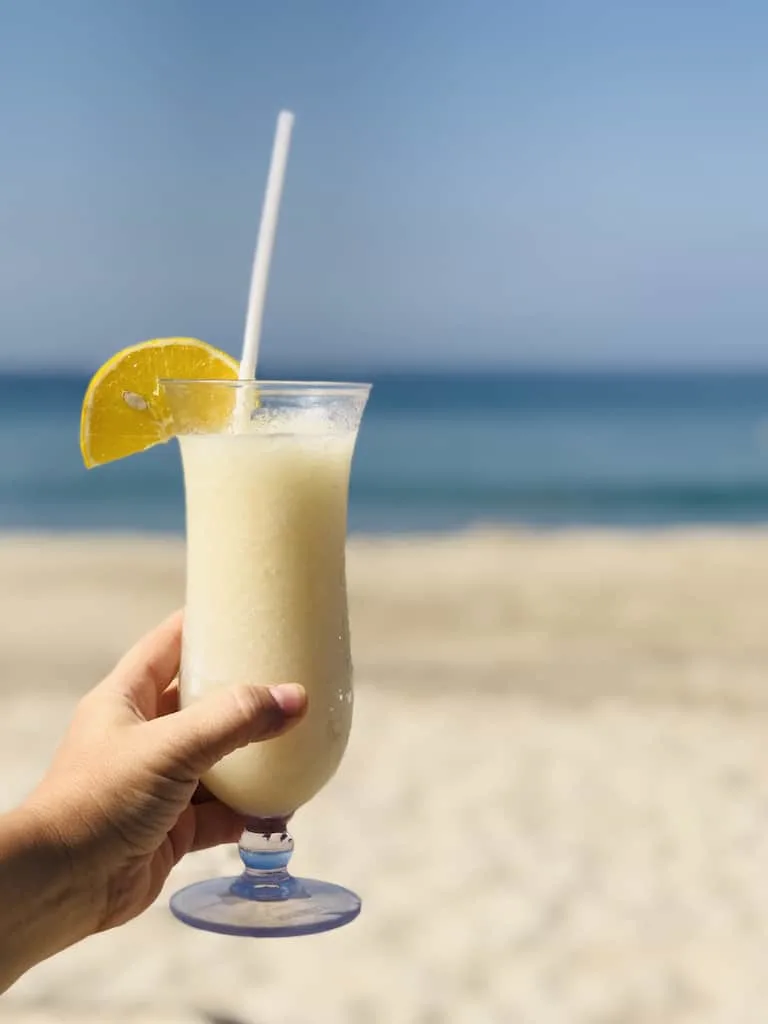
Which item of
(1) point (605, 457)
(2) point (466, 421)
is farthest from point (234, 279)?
(1) point (605, 457)

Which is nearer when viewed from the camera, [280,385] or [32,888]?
[32,888]

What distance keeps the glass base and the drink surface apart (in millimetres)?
113

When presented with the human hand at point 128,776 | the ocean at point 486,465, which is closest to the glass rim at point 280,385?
the human hand at point 128,776

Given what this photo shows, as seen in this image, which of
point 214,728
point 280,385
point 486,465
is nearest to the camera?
point 214,728

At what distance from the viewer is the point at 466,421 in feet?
99.9

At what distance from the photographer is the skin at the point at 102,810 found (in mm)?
1726

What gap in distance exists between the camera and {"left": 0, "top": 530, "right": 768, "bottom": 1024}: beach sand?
10.8 ft

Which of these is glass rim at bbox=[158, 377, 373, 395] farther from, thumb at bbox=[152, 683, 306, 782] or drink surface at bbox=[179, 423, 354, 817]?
thumb at bbox=[152, 683, 306, 782]

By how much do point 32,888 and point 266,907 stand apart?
1.16 ft

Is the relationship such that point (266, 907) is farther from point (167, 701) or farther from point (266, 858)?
point (167, 701)

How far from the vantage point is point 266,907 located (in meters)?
1.97

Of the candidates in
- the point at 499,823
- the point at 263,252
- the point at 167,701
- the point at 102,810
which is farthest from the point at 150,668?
the point at 499,823

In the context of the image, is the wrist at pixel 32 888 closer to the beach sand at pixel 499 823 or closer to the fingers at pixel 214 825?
the fingers at pixel 214 825

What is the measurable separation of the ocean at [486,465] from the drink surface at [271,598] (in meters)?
13.3
